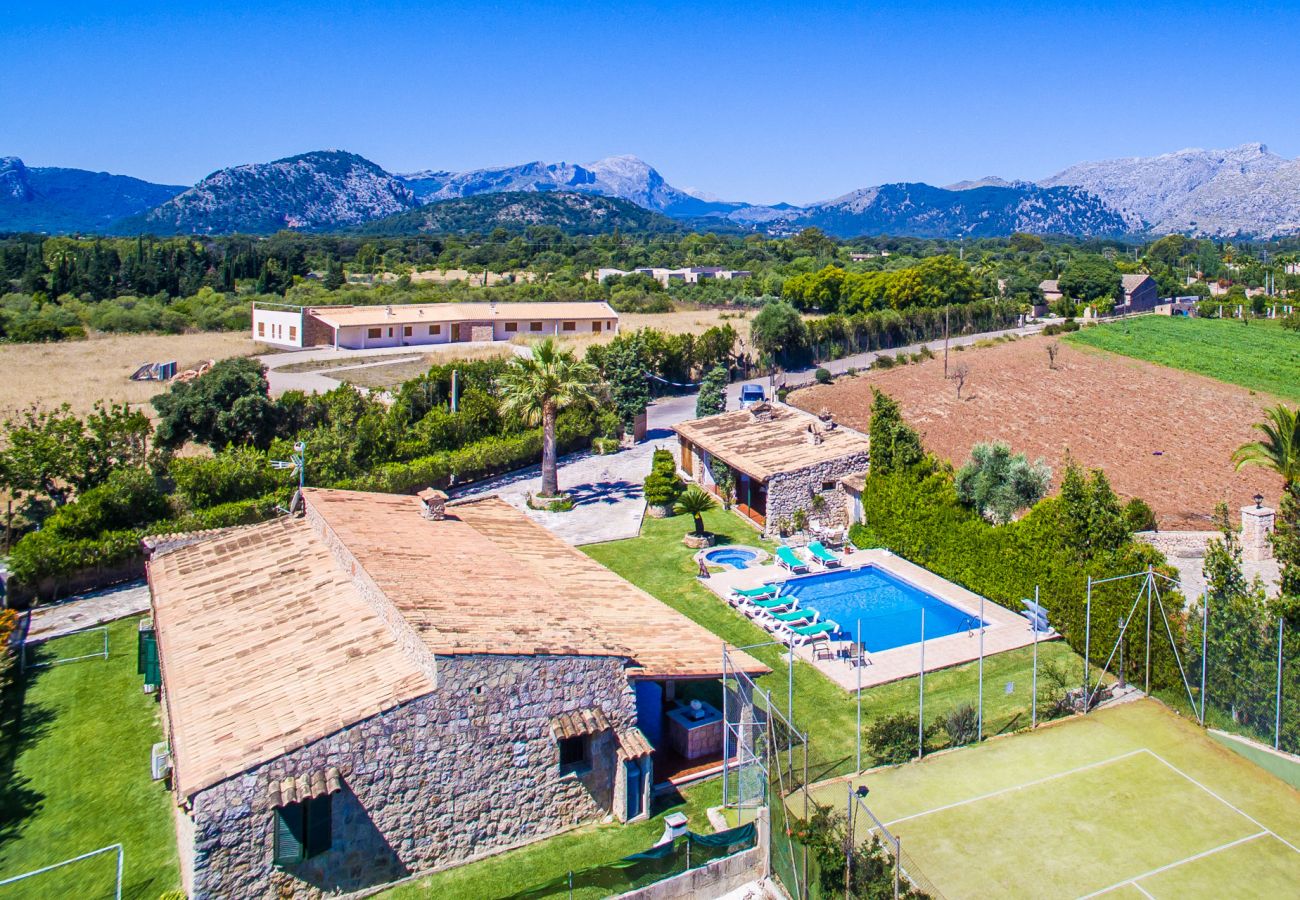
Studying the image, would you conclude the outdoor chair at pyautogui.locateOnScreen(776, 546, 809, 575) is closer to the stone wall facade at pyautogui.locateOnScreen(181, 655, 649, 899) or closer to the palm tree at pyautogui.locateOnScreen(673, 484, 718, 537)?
the palm tree at pyautogui.locateOnScreen(673, 484, 718, 537)

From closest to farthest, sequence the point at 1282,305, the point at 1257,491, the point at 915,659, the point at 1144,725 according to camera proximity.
→ 1. the point at 1144,725
2. the point at 915,659
3. the point at 1257,491
4. the point at 1282,305

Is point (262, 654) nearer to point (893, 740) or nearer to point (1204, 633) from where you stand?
point (893, 740)

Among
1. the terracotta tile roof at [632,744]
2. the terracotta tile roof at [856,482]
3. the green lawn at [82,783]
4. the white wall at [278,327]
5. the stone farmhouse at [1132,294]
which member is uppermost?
the stone farmhouse at [1132,294]

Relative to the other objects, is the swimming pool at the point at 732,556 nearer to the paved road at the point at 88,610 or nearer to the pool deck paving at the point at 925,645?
the pool deck paving at the point at 925,645

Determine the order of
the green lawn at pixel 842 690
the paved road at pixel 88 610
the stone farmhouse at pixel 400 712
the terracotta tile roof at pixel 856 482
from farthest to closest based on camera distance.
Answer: the terracotta tile roof at pixel 856 482 < the paved road at pixel 88 610 < the green lawn at pixel 842 690 < the stone farmhouse at pixel 400 712

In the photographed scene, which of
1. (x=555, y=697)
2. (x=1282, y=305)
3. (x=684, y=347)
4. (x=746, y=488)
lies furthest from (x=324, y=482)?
(x=1282, y=305)

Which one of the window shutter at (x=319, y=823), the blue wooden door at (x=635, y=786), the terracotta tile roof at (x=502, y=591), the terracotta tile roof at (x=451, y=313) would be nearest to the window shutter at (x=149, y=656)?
the terracotta tile roof at (x=502, y=591)

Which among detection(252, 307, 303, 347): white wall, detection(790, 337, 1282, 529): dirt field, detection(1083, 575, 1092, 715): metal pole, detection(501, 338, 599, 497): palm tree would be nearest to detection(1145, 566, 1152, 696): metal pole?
detection(1083, 575, 1092, 715): metal pole

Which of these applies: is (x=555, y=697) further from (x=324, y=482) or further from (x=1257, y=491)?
(x=1257, y=491)
